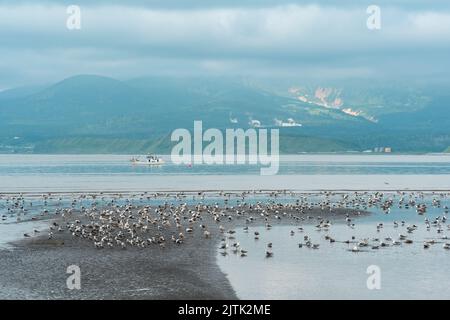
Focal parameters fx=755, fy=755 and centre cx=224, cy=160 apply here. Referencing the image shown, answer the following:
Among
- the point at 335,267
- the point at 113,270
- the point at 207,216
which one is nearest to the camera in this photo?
the point at 113,270

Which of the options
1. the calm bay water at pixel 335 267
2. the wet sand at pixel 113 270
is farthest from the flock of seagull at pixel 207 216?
the wet sand at pixel 113 270

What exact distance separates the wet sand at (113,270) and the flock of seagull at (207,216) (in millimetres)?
1542

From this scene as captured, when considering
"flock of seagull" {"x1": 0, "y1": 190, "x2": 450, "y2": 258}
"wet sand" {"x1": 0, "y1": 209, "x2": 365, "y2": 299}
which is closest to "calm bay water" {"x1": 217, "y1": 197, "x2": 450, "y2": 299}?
"flock of seagull" {"x1": 0, "y1": 190, "x2": 450, "y2": 258}

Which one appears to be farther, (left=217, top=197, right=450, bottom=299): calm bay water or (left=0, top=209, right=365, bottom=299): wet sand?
(left=217, top=197, right=450, bottom=299): calm bay water

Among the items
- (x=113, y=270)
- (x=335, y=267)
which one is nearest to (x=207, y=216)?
(x=335, y=267)

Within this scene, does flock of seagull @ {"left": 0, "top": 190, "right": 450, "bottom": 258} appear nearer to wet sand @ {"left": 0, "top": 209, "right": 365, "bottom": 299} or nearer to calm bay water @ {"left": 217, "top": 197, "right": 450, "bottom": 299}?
calm bay water @ {"left": 217, "top": 197, "right": 450, "bottom": 299}

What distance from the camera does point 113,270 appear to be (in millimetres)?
41531

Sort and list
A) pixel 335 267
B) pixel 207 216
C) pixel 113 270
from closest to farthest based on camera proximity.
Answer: pixel 113 270, pixel 335 267, pixel 207 216

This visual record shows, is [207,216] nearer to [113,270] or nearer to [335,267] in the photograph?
[335,267]

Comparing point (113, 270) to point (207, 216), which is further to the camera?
point (207, 216)

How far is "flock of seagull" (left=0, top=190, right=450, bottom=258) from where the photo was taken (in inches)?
2080

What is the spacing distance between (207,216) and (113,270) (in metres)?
28.1

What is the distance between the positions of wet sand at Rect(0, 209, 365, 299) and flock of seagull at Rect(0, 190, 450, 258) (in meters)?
1.54

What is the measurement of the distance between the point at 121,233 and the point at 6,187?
219ft
